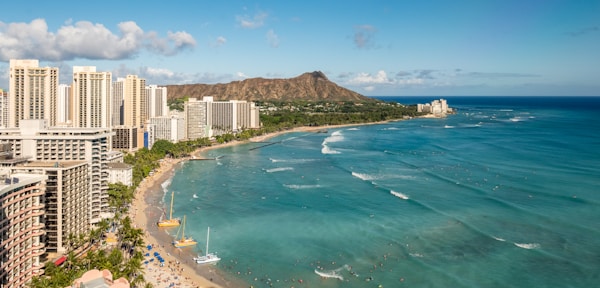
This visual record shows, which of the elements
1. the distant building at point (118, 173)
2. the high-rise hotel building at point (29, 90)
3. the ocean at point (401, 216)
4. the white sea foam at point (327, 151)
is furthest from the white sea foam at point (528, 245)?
the high-rise hotel building at point (29, 90)

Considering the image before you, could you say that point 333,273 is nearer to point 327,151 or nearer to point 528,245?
point 528,245

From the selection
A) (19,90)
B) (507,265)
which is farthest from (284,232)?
(19,90)

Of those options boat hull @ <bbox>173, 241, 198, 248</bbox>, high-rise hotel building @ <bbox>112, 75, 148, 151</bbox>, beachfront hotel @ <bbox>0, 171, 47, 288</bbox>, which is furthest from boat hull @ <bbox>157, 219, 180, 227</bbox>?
high-rise hotel building @ <bbox>112, 75, 148, 151</bbox>

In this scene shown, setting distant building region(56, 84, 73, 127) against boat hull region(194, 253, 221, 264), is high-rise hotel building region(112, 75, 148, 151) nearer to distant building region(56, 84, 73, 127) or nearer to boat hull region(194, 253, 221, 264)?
distant building region(56, 84, 73, 127)

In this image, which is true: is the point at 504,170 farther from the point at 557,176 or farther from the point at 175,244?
the point at 175,244

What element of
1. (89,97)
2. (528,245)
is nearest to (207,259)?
(528,245)

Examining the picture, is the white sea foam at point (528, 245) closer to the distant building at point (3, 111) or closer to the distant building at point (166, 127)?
the distant building at point (166, 127)
